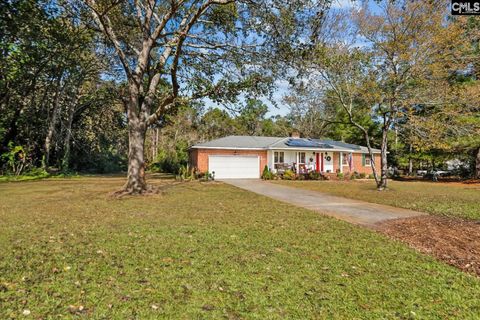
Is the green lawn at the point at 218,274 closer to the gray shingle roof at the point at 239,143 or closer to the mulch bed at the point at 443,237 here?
the mulch bed at the point at 443,237

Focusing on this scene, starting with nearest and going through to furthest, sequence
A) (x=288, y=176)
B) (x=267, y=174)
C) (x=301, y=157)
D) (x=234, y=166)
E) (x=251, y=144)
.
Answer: (x=267, y=174), (x=288, y=176), (x=234, y=166), (x=251, y=144), (x=301, y=157)

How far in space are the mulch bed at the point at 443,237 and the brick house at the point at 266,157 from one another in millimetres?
16541

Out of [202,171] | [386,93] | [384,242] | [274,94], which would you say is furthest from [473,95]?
[202,171]

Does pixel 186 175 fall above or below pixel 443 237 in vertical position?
above

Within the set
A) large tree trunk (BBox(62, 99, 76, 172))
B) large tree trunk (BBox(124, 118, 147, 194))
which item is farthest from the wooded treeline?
large tree trunk (BBox(62, 99, 76, 172))

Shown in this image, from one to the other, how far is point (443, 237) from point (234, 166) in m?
18.2

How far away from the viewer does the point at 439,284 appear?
11.5 feet

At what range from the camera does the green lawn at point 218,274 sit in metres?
2.83

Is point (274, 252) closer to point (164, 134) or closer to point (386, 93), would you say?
point (386, 93)

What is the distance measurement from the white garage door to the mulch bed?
54.2 ft

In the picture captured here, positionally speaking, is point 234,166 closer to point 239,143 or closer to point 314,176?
point 239,143

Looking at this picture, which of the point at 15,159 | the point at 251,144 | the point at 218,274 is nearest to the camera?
the point at 218,274

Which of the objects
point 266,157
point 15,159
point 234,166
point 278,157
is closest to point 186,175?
point 234,166

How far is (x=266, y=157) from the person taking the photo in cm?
2414
